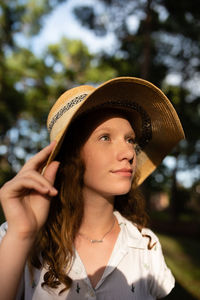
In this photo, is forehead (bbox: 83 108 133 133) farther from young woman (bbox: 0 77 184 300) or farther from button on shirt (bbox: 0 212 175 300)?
button on shirt (bbox: 0 212 175 300)

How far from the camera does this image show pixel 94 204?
5.44 feet

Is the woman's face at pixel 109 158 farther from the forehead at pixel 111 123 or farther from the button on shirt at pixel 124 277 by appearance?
the button on shirt at pixel 124 277

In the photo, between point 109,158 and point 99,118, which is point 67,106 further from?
point 109,158

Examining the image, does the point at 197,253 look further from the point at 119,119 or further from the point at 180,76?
the point at 180,76

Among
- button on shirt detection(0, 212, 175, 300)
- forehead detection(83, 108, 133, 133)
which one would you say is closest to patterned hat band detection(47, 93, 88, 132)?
forehead detection(83, 108, 133, 133)

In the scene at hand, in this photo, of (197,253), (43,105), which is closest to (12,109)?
(43,105)

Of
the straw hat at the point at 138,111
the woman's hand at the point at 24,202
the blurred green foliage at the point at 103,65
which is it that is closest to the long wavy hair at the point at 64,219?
the straw hat at the point at 138,111

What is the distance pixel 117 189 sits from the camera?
1.46 metres

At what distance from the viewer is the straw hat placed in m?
1.45

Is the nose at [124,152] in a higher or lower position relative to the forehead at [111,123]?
lower

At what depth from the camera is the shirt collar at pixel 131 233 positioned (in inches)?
65.8

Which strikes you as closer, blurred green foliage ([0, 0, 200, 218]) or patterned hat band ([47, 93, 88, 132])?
patterned hat band ([47, 93, 88, 132])

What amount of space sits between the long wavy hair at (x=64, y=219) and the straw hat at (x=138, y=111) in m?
0.17

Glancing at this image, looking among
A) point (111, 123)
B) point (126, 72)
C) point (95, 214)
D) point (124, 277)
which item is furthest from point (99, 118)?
point (126, 72)
